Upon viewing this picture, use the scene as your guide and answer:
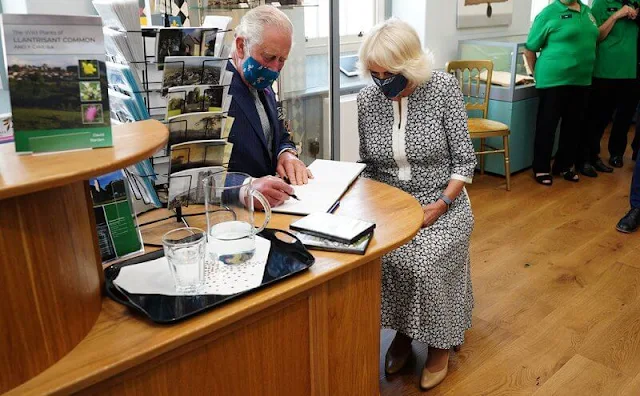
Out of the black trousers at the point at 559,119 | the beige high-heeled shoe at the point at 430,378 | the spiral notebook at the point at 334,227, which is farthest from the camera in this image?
the black trousers at the point at 559,119

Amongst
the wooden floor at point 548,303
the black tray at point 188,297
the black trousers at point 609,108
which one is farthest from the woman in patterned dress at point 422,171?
the black trousers at point 609,108

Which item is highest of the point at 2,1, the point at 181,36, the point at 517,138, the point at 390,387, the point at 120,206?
the point at 2,1

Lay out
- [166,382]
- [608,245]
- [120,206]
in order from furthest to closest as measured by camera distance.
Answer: [608,245]
[120,206]
[166,382]

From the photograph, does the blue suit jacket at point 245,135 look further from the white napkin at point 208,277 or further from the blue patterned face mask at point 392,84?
the white napkin at point 208,277

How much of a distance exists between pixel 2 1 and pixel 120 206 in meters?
1.67

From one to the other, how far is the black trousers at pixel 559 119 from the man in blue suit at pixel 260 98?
2.97 meters

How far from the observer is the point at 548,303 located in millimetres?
2705

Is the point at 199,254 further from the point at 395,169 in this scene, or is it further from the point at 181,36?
the point at 395,169

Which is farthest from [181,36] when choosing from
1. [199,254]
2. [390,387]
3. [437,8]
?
[437,8]

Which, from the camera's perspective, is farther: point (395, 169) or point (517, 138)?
point (517, 138)

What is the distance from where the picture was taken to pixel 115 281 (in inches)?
45.8

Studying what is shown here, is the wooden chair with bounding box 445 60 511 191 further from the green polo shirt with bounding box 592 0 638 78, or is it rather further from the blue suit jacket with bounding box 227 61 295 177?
the blue suit jacket with bounding box 227 61 295 177

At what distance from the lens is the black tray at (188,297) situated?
106cm

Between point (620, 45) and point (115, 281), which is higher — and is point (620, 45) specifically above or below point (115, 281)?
above
